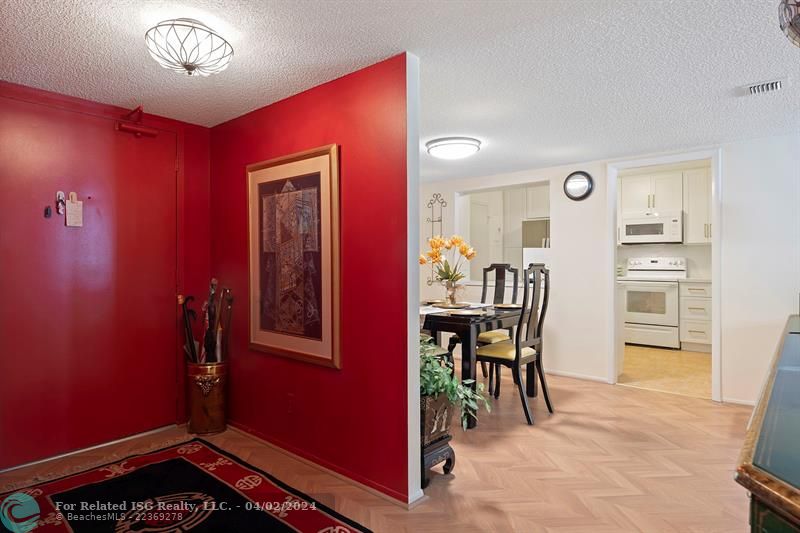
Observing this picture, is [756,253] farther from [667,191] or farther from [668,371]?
[667,191]

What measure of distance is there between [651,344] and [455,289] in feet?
12.4

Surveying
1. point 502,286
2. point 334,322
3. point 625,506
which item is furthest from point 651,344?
point 334,322

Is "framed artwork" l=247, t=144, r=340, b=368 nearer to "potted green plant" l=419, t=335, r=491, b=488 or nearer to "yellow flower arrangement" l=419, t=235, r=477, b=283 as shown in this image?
"potted green plant" l=419, t=335, r=491, b=488

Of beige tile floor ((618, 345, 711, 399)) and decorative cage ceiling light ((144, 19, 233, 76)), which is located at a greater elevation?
decorative cage ceiling light ((144, 19, 233, 76))

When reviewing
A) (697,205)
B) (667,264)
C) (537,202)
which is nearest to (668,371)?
(667,264)

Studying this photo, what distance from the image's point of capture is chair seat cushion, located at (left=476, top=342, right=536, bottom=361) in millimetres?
3523

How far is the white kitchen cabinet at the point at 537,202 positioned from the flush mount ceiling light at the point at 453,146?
10.7 ft

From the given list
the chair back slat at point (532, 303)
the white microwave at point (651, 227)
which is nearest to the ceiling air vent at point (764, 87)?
the chair back slat at point (532, 303)

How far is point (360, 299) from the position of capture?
2.50 m

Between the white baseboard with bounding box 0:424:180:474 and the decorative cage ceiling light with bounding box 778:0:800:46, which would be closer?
the decorative cage ceiling light with bounding box 778:0:800:46

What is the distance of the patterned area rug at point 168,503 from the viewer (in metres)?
2.09

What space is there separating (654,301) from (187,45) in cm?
633

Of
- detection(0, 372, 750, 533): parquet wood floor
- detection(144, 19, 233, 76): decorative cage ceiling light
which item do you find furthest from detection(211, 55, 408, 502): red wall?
detection(144, 19, 233, 76): decorative cage ceiling light

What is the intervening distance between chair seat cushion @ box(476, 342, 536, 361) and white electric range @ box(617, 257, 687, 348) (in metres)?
3.07
